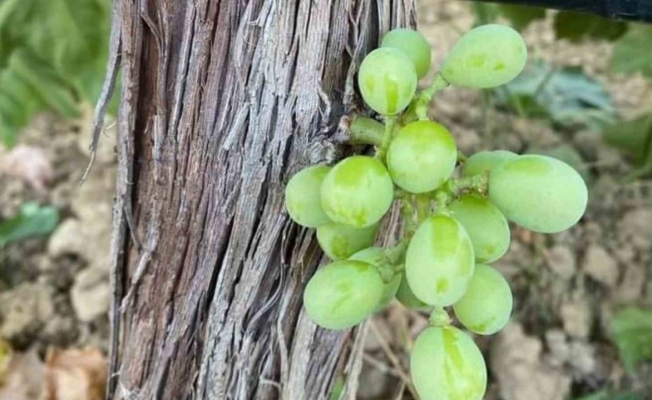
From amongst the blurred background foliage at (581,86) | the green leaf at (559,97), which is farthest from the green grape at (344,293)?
the green leaf at (559,97)

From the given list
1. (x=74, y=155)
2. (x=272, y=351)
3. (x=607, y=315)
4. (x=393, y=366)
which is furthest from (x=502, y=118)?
(x=272, y=351)

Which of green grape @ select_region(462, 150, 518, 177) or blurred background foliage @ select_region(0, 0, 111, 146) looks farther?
blurred background foliage @ select_region(0, 0, 111, 146)

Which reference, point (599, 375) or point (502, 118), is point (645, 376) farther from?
point (502, 118)

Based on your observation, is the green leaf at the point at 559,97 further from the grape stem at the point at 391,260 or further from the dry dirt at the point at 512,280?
the grape stem at the point at 391,260

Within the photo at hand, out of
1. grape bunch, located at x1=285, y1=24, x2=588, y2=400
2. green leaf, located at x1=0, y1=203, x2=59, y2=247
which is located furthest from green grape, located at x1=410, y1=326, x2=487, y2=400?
green leaf, located at x1=0, y1=203, x2=59, y2=247

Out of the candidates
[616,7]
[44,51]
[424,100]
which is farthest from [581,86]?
[424,100]

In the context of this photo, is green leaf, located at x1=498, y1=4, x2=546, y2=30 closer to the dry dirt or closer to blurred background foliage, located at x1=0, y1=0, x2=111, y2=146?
the dry dirt
